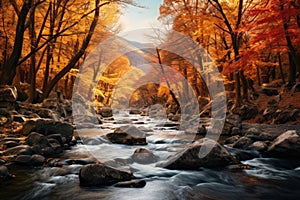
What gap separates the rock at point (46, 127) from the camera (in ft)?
27.9

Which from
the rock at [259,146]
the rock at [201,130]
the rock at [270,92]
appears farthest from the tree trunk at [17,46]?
the rock at [270,92]

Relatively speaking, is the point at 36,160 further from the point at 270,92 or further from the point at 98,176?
the point at 270,92

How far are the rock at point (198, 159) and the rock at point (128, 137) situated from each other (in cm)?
336

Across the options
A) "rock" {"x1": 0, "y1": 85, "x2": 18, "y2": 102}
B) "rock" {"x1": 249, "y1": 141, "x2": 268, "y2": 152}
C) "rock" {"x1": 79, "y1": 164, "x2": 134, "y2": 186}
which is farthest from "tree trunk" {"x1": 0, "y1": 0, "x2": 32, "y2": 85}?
"rock" {"x1": 249, "y1": 141, "x2": 268, "y2": 152}

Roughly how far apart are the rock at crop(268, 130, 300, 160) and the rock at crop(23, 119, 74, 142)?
705cm

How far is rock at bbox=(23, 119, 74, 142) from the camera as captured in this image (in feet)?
27.9

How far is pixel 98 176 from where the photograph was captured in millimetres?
4652

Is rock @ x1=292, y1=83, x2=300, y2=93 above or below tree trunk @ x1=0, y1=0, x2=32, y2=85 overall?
below

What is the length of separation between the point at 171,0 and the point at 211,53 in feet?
17.8

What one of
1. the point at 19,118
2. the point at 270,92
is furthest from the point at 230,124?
the point at 19,118

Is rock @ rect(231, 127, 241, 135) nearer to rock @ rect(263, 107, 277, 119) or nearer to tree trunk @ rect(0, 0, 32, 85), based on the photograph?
rock @ rect(263, 107, 277, 119)

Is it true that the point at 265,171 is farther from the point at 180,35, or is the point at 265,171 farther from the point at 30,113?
the point at 180,35

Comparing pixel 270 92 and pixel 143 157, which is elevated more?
pixel 270 92

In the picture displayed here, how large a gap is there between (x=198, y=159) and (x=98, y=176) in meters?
2.63
